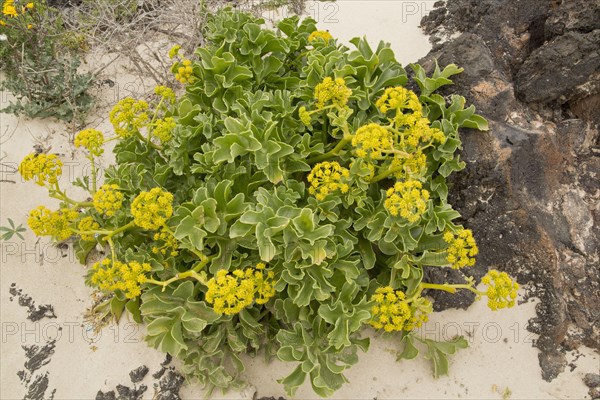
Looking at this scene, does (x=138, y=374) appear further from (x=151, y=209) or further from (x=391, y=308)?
(x=391, y=308)

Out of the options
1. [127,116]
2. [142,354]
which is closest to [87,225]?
[127,116]

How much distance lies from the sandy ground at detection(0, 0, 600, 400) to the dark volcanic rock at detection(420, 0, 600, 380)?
13 centimetres

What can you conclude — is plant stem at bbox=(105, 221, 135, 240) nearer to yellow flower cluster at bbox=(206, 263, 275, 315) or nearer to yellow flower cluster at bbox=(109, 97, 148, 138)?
yellow flower cluster at bbox=(109, 97, 148, 138)

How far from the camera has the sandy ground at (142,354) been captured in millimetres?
3396

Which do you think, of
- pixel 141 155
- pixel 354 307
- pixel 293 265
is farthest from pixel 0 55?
pixel 354 307

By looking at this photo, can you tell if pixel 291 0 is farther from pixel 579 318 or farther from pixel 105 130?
pixel 579 318

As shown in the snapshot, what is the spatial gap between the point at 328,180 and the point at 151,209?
3.32 ft

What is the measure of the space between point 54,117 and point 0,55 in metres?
0.90

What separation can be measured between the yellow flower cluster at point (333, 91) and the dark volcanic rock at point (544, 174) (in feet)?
3.16

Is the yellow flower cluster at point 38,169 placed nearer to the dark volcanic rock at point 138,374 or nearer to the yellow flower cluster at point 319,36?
the dark volcanic rock at point 138,374

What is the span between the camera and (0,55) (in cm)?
516

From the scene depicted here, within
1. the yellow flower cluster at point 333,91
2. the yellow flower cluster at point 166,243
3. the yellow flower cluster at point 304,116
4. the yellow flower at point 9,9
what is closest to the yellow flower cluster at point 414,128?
the yellow flower cluster at point 333,91

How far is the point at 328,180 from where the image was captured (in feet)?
9.91

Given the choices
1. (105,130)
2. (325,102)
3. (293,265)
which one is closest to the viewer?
(293,265)
